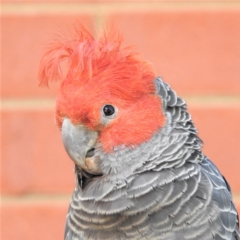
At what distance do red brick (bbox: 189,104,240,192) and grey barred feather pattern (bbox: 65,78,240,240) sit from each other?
37 centimetres

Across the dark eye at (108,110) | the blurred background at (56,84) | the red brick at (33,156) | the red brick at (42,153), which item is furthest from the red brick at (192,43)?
the dark eye at (108,110)

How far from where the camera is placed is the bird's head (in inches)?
25.2

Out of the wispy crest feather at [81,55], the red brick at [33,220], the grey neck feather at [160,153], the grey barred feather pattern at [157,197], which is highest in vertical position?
the wispy crest feather at [81,55]

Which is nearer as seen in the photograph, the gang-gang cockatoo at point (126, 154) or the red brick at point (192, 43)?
the gang-gang cockatoo at point (126, 154)

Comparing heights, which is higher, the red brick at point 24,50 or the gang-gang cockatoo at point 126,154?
the red brick at point 24,50

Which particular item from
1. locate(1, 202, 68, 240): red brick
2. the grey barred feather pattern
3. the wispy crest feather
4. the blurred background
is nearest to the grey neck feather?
the grey barred feather pattern

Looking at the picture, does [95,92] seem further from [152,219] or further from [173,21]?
[173,21]

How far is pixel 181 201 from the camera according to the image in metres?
0.65

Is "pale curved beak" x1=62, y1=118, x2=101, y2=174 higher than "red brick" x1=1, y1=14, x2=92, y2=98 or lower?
lower

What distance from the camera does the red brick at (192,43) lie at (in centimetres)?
105

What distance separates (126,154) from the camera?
665 millimetres

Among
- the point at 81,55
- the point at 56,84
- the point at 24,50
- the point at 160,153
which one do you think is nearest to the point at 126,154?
the point at 160,153

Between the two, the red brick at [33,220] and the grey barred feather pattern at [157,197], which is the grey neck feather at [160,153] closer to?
the grey barred feather pattern at [157,197]

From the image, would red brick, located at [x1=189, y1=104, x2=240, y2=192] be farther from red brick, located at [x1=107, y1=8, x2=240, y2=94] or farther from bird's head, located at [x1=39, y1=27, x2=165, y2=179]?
bird's head, located at [x1=39, y1=27, x2=165, y2=179]
